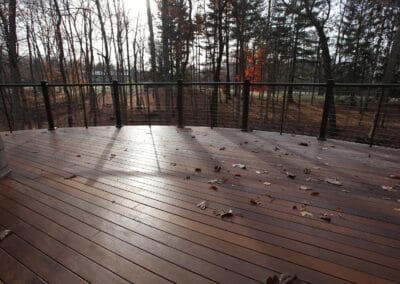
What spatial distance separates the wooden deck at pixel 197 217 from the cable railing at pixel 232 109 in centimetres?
135

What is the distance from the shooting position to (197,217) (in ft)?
5.96

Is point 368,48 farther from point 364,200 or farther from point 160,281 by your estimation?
point 160,281

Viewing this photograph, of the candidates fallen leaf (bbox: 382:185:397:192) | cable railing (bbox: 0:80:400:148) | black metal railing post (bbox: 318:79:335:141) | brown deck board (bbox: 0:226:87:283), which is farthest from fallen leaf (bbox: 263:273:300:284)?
black metal railing post (bbox: 318:79:335:141)

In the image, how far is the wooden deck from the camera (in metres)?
1.34

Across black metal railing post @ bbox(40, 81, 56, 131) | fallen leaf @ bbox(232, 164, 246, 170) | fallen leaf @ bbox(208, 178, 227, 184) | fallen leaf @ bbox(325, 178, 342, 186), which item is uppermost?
black metal railing post @ bbox(40, 81, 56, 131)

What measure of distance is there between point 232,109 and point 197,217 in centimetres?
1135

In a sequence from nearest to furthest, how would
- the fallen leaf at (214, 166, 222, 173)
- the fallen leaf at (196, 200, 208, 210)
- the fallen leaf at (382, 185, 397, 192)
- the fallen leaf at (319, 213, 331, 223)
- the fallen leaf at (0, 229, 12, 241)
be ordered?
the fallen leaf at (0, 229, 12, 241) → the fallen leaf at (319, 213, 331, 223) → the fallen leaf at (196, 200, 208, 210) → the fallen leaf at (382, 185, 397, 192) → the fallen leaf at (214, 166, 222, 173)

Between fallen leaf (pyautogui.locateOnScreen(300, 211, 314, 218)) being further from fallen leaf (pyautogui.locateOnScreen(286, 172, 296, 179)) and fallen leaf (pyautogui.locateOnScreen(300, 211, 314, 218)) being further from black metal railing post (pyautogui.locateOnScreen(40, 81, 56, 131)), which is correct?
black metal railing post (pyautogui.locateOnScreen(40, 81, 56, 131))

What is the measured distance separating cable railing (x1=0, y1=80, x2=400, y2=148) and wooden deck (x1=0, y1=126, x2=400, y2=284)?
1.35 m

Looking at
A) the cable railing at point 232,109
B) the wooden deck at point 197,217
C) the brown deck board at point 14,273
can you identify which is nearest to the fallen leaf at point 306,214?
the wooden deck at point 197,217

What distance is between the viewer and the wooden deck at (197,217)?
134cm

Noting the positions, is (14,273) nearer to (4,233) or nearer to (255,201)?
(4,233)

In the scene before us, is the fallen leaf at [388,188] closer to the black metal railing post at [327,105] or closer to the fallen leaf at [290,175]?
the fallen leaf at [290,175]

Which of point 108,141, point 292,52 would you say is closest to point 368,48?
point 292,52
